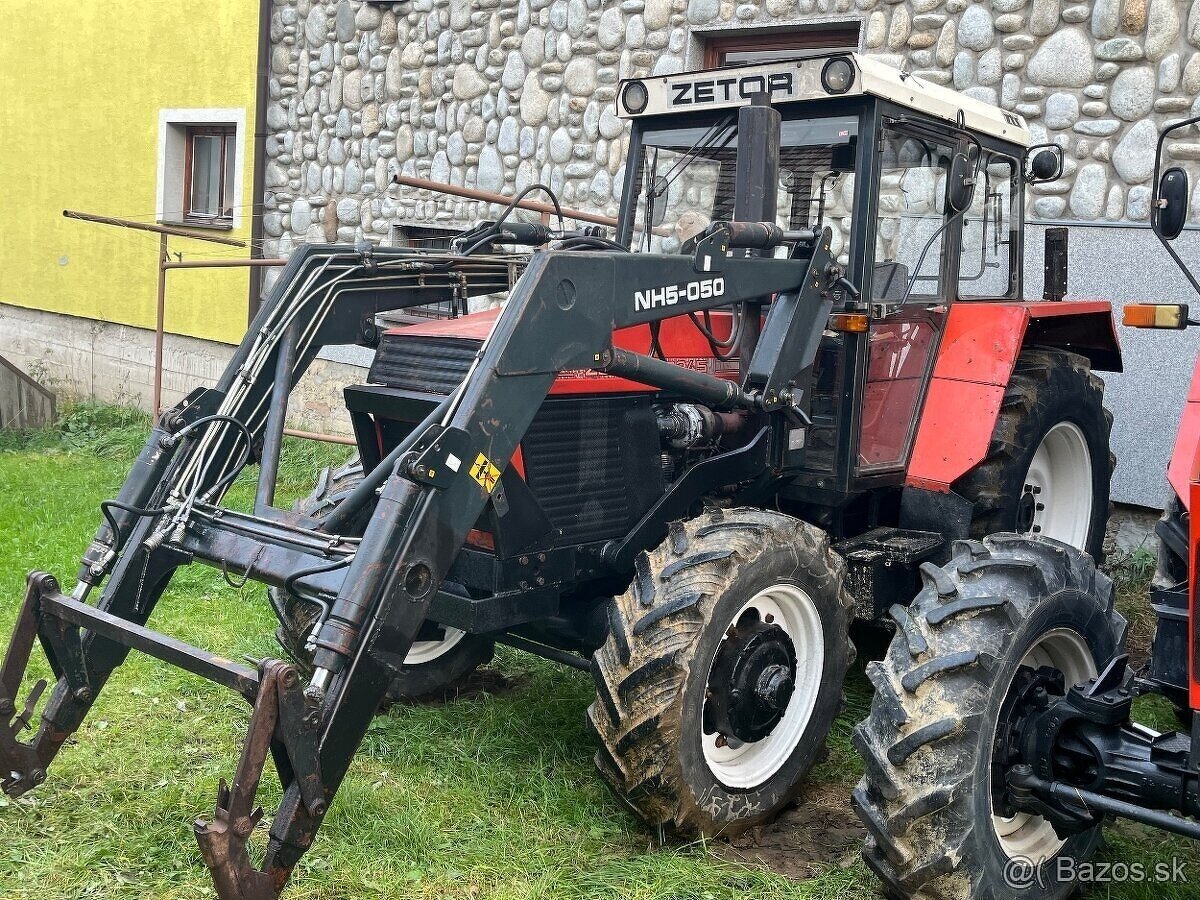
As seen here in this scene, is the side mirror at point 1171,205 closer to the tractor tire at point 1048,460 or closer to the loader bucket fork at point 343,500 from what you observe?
the loader bucket fork at point 343,500

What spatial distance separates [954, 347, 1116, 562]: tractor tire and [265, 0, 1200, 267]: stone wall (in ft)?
5.57

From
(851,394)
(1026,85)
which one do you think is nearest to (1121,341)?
(1026,85)

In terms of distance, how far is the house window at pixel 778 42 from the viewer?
25.9 ft

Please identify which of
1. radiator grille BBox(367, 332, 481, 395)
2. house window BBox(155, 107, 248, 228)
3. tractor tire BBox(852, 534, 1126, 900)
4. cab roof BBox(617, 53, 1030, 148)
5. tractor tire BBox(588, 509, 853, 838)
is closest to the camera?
tractor tire BBox(852, 534, 1126, 900)

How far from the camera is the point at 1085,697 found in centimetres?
328

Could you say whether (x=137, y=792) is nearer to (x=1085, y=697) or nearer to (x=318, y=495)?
(x=318, y=495)

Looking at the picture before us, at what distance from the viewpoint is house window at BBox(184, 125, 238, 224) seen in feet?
39.9

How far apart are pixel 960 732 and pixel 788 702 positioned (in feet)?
3.00

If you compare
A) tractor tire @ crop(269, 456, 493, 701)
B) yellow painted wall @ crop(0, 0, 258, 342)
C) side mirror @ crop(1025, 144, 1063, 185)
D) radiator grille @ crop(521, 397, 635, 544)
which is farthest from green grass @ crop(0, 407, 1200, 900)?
yellow painted wall @ crop(0, 0, 258, 342)

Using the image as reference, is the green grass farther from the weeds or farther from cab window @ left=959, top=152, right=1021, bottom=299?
cab window @ left=959, top=152, right=1021, bottom=299

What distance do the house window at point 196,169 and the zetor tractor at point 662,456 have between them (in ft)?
25.5

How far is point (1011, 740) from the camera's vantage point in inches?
136

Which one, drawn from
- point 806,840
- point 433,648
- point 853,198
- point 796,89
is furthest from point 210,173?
point 806,840

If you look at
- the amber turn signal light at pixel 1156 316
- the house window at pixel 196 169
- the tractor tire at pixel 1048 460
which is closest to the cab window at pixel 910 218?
the tractor tire at pixel 1048 460
